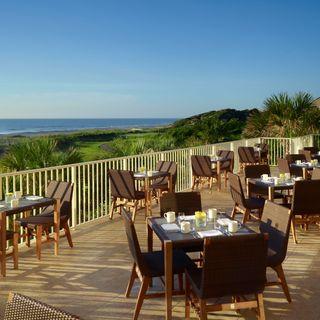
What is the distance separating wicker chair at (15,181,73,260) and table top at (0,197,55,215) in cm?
19

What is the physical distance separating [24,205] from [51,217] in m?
0.64

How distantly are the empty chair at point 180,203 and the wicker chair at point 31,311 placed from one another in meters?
2.88

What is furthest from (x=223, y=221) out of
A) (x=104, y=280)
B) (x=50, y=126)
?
(x=50, y=126)

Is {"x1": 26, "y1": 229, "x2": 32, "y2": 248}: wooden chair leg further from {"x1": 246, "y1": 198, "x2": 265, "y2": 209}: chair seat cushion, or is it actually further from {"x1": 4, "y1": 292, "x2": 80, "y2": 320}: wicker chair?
{"x1": 4, "y1": 292, "x2": 80, "y2": 320}: wicker chair

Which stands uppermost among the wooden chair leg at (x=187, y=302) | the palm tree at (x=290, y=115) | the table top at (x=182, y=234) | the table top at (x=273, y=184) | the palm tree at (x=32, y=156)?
the palm tree at (x=290, y=115)

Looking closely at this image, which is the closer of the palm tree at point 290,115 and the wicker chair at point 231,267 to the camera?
the wicker chair at point 231,267

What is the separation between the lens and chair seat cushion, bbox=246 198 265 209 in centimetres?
653

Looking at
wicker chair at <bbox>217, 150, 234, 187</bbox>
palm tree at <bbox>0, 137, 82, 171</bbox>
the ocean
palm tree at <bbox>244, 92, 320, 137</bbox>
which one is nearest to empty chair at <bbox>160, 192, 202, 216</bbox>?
palm tree at <bbox>0, 137, 82, 171</bbox>

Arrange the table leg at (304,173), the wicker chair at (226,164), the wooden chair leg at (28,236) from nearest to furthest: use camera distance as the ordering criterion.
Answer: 1. the wooden chair leg at (28,236)
2. the table leg at (304,173)
3. the wicker chair at (226,164)

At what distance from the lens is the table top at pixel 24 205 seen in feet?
16.5

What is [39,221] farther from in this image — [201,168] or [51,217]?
[201,168]

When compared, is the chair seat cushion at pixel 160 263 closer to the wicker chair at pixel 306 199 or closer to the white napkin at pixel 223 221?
the white napkin at pixel 223 221

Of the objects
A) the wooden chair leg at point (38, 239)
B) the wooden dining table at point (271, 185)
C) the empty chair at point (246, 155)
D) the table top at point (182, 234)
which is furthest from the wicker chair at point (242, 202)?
the empty chair at point (246, 155)

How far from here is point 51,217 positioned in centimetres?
582
